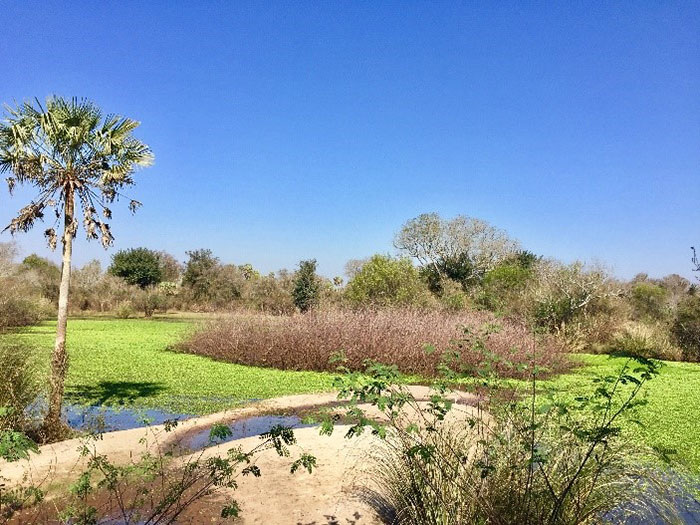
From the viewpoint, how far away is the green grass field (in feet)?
26.2

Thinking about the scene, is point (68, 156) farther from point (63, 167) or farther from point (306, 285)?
point (306, 285)

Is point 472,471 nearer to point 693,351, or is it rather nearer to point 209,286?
point 693,351

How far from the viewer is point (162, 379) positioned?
36.4 ft

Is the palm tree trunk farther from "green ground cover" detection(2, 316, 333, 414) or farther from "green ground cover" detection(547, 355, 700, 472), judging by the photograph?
"green ground cover" detection(547, 355, 700, 472)

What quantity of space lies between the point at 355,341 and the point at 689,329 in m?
12.0

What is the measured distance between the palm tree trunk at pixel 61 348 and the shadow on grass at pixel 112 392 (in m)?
2.13

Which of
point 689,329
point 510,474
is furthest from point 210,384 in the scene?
point 689,329

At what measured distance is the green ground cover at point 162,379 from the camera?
30.0ft

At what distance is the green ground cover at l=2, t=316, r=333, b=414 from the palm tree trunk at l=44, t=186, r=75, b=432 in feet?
3.85

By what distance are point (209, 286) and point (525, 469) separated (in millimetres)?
33266

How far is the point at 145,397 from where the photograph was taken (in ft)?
30.7

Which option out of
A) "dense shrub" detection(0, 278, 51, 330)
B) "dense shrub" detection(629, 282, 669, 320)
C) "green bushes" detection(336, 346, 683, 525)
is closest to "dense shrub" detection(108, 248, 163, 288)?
"dense shrub" detection(0, 278, 51, 330)

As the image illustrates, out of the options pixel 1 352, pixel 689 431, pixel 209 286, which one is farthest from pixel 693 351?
pixel 209 286

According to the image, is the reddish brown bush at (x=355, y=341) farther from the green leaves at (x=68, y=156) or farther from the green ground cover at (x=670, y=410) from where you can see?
the green leaves at (x=68, y=156)
